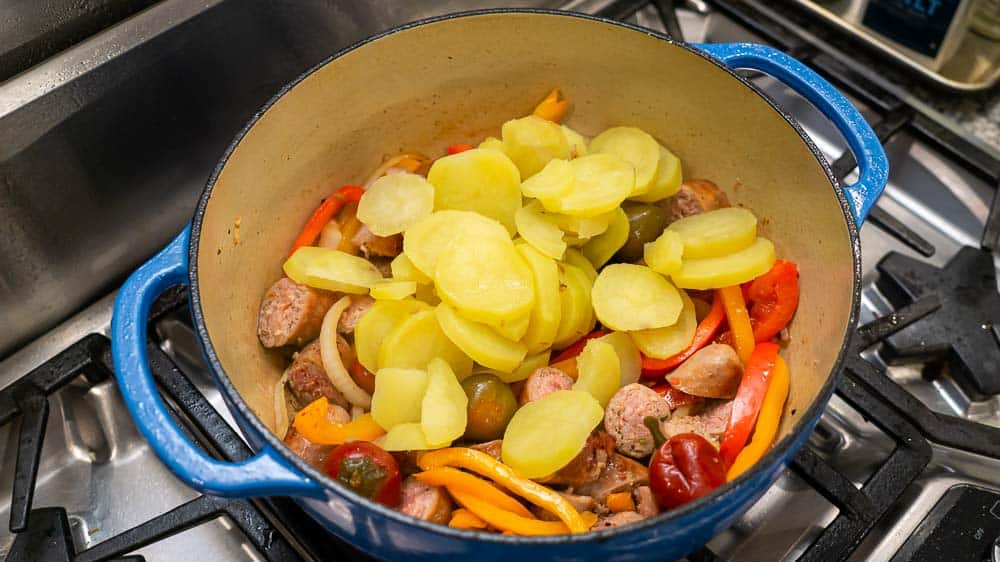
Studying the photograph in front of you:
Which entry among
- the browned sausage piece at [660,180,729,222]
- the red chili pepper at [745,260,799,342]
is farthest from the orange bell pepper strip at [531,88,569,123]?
the red chili pepper at [745,260,799,342]

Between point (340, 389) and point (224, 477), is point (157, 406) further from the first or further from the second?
point (340, 389)

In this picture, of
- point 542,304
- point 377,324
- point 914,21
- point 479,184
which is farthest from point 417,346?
point 914,21

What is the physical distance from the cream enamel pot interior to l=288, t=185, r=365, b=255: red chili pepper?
0.02 meters

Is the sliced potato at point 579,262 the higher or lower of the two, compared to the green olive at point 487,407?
higher

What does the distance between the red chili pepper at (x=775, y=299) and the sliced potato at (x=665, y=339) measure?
11 cm

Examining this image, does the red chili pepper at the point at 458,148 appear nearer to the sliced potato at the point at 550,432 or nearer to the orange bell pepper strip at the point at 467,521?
the sliced potato at the point at 550,432

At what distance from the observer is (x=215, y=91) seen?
142cm

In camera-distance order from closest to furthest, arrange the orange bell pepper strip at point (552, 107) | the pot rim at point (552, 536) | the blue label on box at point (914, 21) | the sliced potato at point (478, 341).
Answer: the pot rim at point (552, 536)
the sliced potato at point (478, 341)
the orange bell pepper strip at point (552, 107)
the blue label on box at point (914, 21)

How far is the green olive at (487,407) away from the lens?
Result: 3.71 feet

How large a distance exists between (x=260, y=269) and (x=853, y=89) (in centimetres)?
119

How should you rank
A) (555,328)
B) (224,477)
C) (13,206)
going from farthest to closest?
(13,206) < (555,328) < (224,477)

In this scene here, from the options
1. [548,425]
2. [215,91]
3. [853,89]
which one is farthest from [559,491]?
[853,89]

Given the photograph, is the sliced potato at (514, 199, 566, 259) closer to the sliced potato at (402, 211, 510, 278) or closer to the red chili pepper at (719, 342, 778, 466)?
the sliced potato at (402, 211, 510, 278)

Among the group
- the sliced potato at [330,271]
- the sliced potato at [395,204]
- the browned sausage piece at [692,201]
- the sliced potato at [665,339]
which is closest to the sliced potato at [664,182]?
the browned sausage piece at [692,201]
